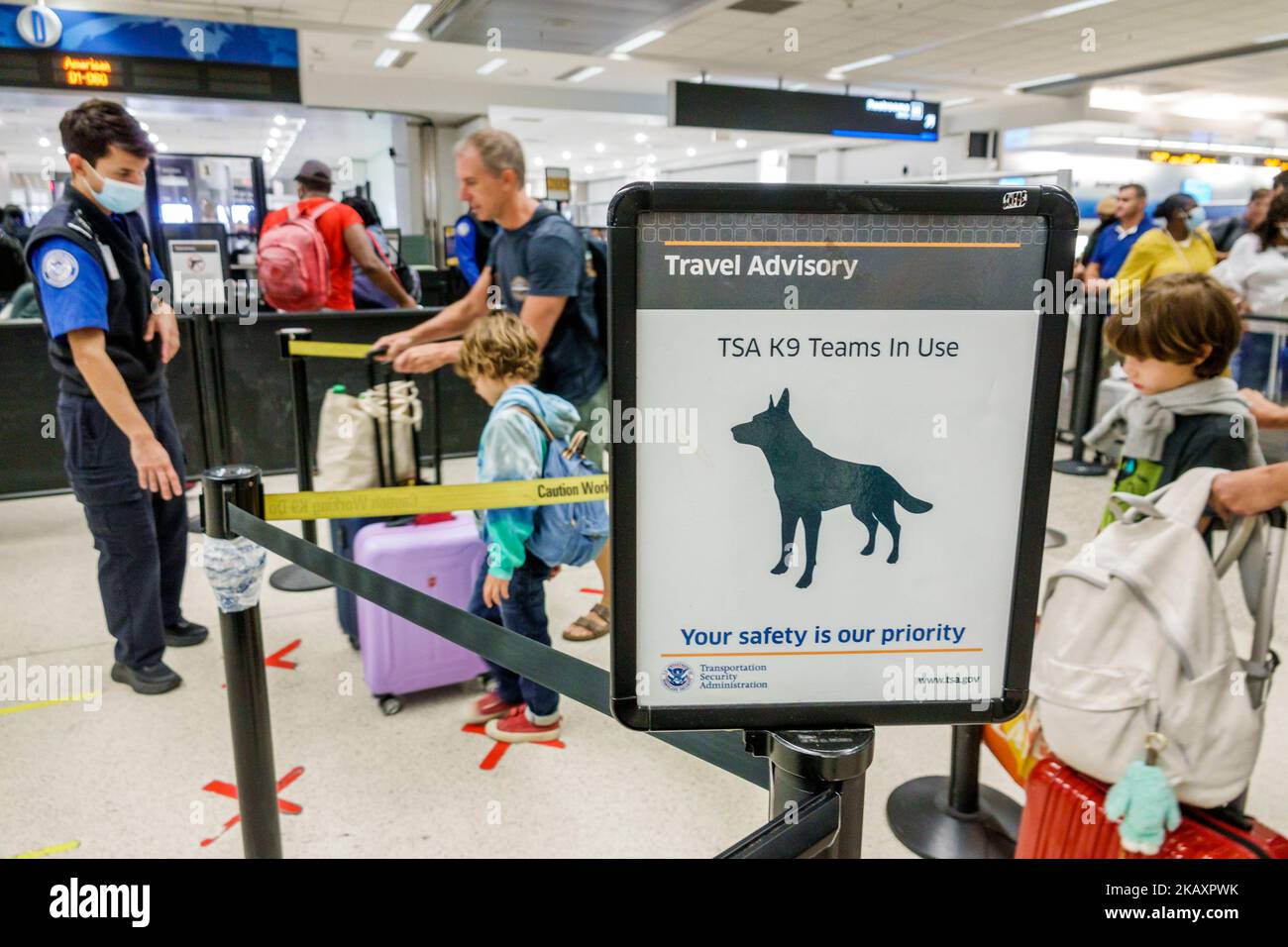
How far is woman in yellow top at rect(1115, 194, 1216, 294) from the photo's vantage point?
196 inches

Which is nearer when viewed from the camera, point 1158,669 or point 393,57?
point 1158,669

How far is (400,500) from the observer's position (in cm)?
188

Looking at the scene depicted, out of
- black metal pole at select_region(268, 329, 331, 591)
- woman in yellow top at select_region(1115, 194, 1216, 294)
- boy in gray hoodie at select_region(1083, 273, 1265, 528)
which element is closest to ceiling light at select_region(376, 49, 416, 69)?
black metal pole at select_region(268, 329, 331, 591)

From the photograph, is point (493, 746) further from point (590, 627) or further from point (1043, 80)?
point (1043, 80)

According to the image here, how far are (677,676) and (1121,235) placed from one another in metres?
6.92

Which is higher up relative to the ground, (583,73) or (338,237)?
(583,73)

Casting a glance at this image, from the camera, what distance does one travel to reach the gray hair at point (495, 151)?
9.61 feet

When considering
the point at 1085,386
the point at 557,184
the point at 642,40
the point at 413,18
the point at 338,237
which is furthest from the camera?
the point at 642,40

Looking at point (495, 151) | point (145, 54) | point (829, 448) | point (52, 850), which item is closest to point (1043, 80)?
point (145, 54)

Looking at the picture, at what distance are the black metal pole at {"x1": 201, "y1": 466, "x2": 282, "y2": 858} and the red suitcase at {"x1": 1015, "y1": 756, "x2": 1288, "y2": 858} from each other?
4.57 feet

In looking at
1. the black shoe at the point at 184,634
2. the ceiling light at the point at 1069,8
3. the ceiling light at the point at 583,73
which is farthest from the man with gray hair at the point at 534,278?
the ceiling light at the point at 583,73

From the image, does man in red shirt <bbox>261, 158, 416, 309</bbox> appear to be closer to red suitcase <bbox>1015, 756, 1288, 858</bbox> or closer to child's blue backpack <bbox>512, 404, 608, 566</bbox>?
child's blue backpack <bbox>512, 404, 608, 566</bbox>

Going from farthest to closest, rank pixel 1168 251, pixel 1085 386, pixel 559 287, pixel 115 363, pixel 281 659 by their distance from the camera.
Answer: pixel 1085 386 < pixel 1168 251 < pixel 281 659 < pixel 559 287 < pixel 115 363
